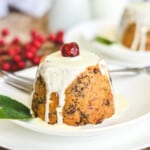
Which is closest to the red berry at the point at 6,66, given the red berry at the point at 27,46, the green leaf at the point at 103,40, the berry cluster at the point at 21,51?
the berry cluster at the point at 21,51

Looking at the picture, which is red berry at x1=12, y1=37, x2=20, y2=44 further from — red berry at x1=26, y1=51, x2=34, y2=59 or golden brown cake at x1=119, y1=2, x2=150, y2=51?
golden brown cake at x1=119, y1=2, x2=150, y2=51

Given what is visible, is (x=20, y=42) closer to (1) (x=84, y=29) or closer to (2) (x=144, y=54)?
(1) (x=84, y=29)

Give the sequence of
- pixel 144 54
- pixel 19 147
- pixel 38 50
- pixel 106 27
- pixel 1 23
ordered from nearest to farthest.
→ pixel 19 147, pixel 144 54, pixel 38 50, pixel 106 27, pixel 1 23

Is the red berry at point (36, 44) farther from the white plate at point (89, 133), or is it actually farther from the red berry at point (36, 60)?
the white plate at point (89, 133)

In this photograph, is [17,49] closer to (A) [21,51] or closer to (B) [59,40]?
(A) [21,51]

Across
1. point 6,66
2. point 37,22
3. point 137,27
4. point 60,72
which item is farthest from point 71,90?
point 37,22

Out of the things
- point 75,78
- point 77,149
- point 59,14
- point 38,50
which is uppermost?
point 59,14

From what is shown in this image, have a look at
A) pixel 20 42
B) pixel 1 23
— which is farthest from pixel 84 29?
pixel 1 23
